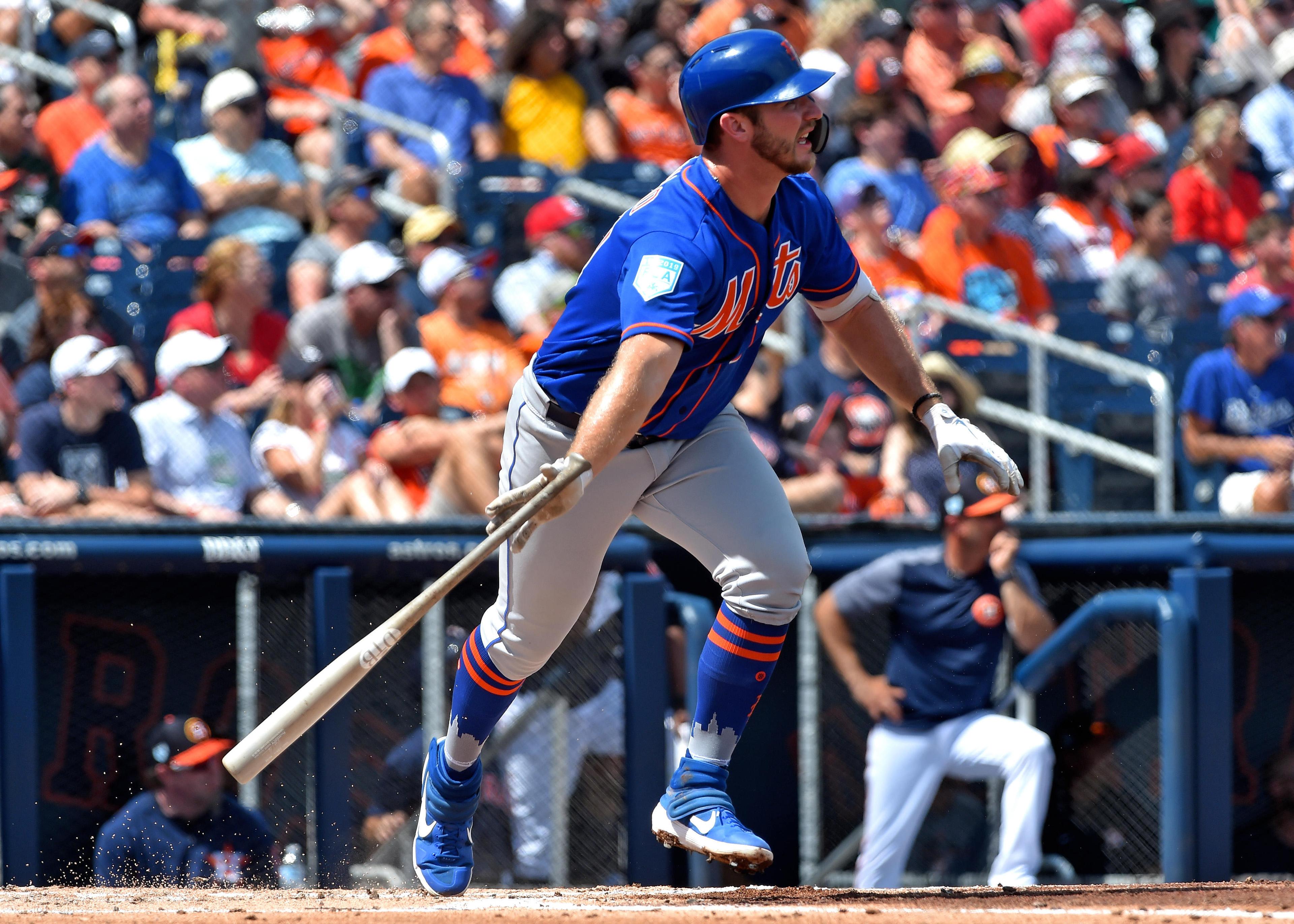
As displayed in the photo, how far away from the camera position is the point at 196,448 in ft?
21.1

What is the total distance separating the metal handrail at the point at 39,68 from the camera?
28.2 feet

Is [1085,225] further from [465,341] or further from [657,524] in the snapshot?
[657,524]

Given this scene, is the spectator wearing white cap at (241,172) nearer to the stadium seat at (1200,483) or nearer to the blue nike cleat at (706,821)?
the stadium seat at (1200,483)

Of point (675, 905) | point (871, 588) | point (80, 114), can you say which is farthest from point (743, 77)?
point (80, 114)

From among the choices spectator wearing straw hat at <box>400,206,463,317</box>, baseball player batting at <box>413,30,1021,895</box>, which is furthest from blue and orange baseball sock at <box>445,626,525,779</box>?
spectator wearing straw hat at <box>400,206,463,317</box>

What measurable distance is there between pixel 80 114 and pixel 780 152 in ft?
17.8

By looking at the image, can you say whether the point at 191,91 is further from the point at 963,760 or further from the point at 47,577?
the point at 963,760

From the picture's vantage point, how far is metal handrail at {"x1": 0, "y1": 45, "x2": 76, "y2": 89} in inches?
338

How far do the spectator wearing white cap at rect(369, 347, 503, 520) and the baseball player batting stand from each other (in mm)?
1682

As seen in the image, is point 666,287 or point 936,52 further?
point 936,52

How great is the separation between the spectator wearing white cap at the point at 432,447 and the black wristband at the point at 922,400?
1987mm

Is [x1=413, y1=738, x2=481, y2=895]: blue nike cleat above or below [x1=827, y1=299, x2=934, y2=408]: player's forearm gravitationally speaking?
below

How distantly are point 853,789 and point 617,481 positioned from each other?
7.57ft

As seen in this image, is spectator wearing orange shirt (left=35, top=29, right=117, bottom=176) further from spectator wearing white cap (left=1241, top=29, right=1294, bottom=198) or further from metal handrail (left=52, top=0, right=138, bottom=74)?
spectator wearing white cap (left=1241, top=29, right=1294, bottom=198)
